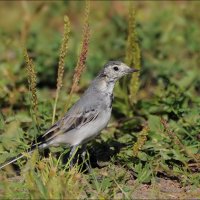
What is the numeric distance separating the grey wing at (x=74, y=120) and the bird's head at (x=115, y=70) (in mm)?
549

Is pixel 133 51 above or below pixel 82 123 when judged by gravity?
above

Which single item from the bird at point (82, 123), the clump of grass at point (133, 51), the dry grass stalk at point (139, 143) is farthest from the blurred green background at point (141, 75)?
the clump of grass at point (133, 51)

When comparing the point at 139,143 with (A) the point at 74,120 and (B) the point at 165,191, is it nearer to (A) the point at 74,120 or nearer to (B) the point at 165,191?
(B) the point at 165,191

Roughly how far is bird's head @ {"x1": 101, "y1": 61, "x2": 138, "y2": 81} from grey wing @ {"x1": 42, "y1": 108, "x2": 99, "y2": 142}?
55cm

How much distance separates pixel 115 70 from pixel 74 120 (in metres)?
0.82

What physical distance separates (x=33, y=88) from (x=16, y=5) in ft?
25.9

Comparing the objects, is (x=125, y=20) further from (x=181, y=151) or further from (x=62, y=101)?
(x=181, y=151)

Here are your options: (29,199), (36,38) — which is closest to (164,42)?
(36,38)

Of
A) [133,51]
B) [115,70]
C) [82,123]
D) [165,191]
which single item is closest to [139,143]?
[165,191]

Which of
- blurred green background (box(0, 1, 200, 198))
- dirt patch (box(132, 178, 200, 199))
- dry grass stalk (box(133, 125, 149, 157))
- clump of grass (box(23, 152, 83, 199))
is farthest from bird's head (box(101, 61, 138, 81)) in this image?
clump of grass (box(23, 152, 83, 199))

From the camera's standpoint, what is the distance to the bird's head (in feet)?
23.6

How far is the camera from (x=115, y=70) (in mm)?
7223

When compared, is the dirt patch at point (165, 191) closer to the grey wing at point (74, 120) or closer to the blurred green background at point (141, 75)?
the blurred green background at point (141, 75)

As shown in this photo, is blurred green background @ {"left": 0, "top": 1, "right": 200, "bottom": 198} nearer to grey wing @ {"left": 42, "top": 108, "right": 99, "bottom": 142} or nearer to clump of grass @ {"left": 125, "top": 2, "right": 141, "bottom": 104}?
grey wing @ {"left": 42, "top": 108, "right": 99, "bottom": 142}
